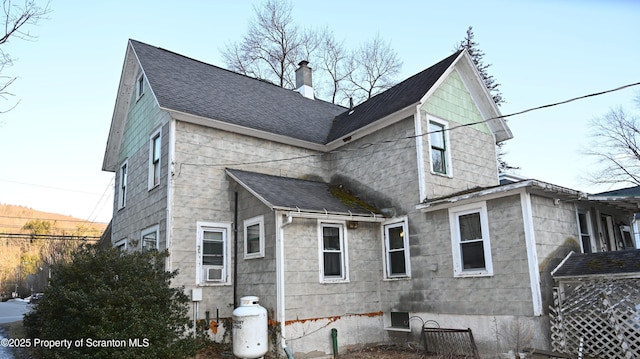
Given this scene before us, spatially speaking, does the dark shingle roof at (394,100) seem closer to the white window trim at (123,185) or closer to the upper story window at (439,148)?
the upper story window at (439,148)

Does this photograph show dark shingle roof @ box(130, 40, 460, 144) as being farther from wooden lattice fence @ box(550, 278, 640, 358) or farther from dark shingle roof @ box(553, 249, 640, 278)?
wooden lattice fence @ box(550, 278, 640, 358)

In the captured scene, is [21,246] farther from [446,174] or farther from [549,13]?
[549,13]

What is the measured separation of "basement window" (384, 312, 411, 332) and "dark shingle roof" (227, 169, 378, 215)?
2.81 m

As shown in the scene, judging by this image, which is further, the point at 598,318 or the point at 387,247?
the point at 387,247

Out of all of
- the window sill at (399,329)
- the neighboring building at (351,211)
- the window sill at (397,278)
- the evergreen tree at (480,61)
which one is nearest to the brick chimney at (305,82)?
the neighboring building at (351,211)

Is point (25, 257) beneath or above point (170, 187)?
above

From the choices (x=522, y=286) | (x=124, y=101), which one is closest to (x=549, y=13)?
(x=522, y=286)

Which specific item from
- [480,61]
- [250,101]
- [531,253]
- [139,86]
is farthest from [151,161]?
[480,61]

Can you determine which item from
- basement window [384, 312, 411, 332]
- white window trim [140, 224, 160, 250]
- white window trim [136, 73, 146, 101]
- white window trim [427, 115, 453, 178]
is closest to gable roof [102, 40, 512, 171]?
white window trim [136, 73, 146, 101]

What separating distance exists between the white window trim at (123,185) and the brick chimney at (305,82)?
818 cm

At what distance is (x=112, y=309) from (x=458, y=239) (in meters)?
7.66

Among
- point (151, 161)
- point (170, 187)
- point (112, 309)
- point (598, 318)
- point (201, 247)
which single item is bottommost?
point (598, 318)

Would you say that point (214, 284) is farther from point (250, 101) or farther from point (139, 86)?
point (139, 86)

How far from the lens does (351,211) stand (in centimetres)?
1148
